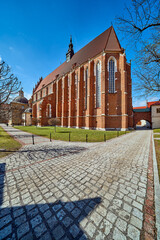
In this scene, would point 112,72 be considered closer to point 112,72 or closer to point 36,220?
Result: point 112,72

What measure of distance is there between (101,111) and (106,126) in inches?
122

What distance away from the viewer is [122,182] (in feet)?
8.45

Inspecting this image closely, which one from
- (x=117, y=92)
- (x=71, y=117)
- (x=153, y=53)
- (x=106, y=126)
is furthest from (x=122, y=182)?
(x=71, y=117)

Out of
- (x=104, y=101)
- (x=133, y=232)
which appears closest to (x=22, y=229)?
(x=133, y=232)

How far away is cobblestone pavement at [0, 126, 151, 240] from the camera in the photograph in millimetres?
1349

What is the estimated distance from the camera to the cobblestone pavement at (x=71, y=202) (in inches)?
53.1

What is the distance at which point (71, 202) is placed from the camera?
1896 mm

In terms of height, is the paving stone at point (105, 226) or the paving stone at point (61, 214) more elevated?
the paving stone at point (105, 226)

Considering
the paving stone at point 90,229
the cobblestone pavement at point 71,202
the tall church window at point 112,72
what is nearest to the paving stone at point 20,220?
the cobblestone pavement at point 71,202

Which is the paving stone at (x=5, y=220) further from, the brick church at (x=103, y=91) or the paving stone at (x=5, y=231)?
the brick church at (x=103, y=91)

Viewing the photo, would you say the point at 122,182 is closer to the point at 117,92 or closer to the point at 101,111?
the point at 101,111

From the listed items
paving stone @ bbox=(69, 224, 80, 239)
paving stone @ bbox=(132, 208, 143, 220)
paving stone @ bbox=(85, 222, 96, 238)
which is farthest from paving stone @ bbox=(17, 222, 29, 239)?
paving stone @ bbox=(132, 208, 143, 220)

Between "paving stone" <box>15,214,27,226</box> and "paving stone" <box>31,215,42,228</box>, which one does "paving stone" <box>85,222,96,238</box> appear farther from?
"paving stone" <box>15,214,27,226</box>

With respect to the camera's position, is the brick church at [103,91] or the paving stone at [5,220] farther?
the brick church at [103,91]
